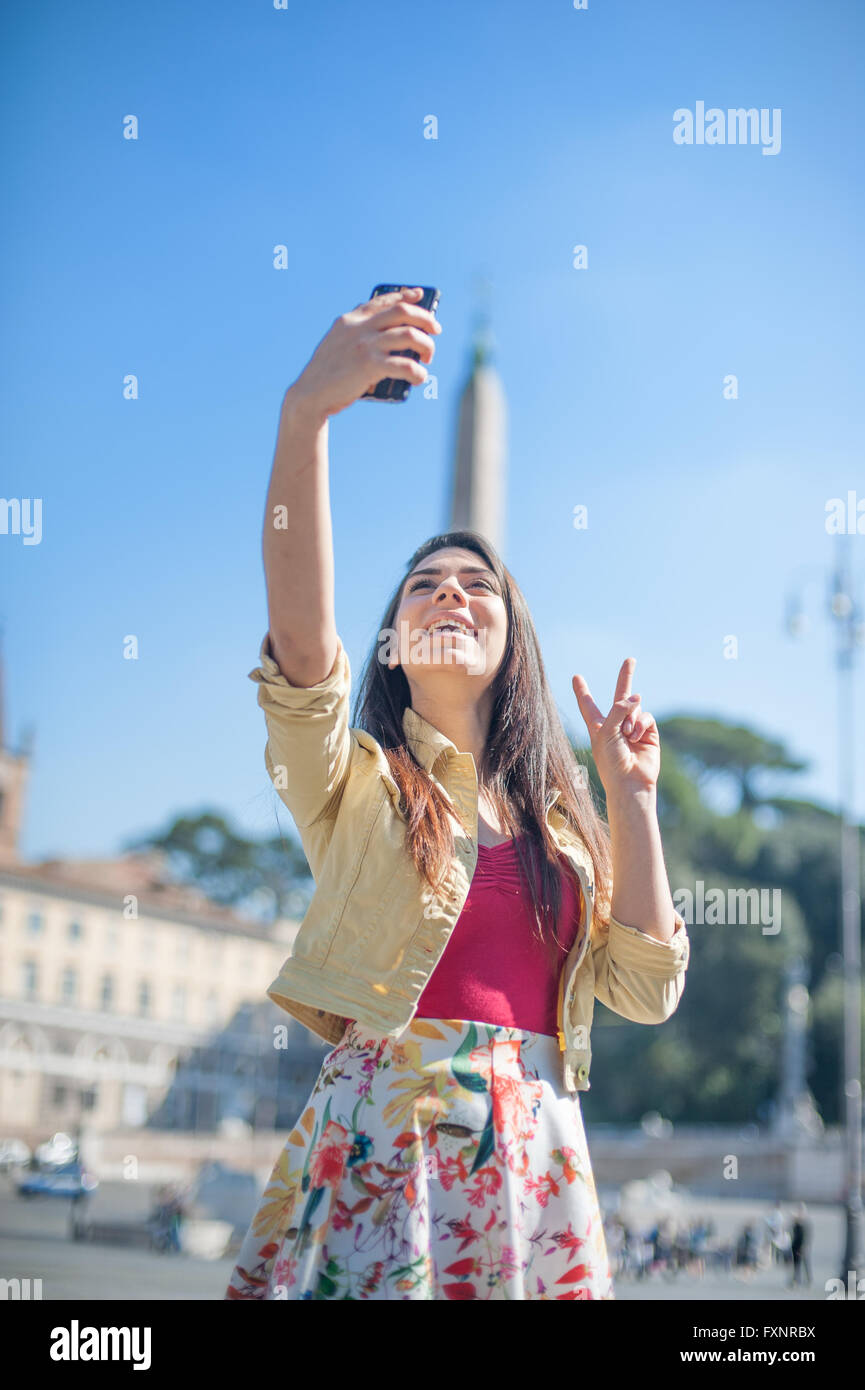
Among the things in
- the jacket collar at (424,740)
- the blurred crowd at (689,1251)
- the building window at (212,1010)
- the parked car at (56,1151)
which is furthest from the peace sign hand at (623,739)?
the building window at (212,1010)

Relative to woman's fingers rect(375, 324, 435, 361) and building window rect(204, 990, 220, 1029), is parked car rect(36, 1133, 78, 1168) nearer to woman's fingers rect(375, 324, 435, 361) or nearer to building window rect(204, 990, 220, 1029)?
building window rect(204, 990, 220, 1029)

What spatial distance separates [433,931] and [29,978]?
52.7 meters

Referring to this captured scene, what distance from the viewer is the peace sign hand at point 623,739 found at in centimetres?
273

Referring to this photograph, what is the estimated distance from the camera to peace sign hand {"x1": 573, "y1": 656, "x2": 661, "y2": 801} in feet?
8.95

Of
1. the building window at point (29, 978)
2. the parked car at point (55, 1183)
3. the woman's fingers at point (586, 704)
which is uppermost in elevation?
the woman's fingers at point (586, 704)

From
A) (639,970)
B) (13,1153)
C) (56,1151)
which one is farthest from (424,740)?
(13,1153)

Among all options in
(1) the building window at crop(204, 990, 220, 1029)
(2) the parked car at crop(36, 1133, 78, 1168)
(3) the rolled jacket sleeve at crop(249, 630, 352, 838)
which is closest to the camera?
(3) the rolled jacket sleeve at crop(249, 630, 352, 838)

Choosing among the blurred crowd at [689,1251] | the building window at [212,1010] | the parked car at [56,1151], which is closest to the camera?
the blurred crowd at [689,1251]

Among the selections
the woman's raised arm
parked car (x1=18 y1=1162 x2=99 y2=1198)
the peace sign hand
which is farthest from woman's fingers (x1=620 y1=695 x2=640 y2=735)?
parked car (x1=18 y1=1162 x2=99 y2=1198)

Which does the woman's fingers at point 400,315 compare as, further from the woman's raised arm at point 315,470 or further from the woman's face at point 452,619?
the woman's face at point 452,619

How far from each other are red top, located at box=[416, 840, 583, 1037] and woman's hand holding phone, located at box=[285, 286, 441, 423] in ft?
2.89

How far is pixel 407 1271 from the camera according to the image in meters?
2.17
